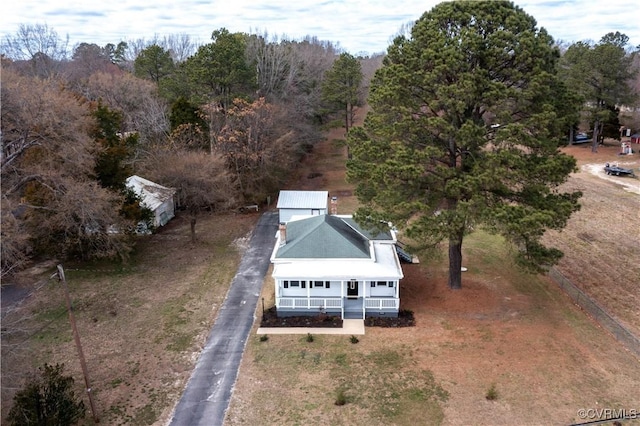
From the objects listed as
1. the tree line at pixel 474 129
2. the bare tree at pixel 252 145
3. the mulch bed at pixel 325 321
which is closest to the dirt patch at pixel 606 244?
the tree line at pixel 474 129

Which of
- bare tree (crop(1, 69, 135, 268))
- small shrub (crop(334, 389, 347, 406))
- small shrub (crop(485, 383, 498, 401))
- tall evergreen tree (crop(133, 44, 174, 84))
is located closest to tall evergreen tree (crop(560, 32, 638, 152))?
small shrub (crop(485, 383, 498, 401))

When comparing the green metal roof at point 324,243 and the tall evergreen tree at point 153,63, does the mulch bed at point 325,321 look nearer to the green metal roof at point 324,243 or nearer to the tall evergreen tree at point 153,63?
the green metal roof at point 324,243

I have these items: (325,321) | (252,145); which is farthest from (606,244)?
(252,145)

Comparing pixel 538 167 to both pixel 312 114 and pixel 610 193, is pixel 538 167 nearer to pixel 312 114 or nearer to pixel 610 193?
pixel 610 193

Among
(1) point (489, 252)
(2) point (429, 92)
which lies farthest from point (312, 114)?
(2) point (429, 92)

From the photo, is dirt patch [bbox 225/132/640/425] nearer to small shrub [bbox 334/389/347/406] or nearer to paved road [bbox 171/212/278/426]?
small shrub [bbox 334/389/347/406]

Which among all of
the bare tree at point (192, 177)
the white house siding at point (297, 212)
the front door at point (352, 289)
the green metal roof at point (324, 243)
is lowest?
the front door at point (352, 289)

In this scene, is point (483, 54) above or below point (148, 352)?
above
